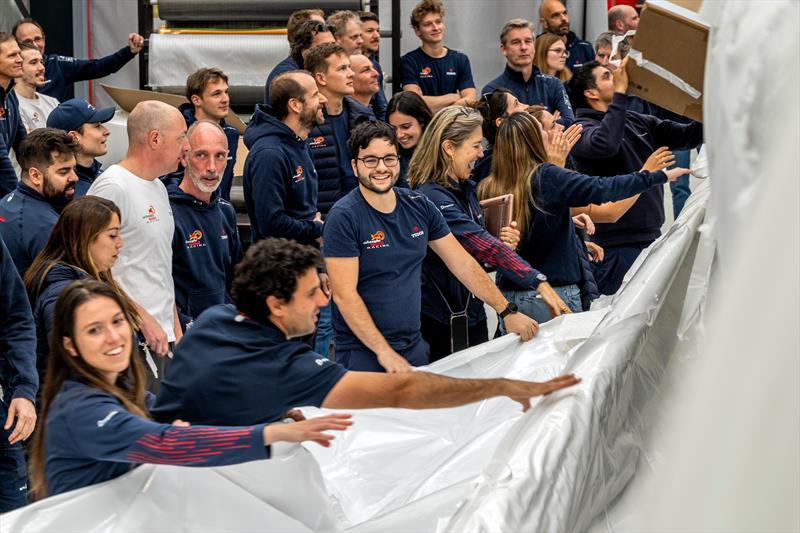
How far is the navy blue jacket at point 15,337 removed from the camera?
3539 mm

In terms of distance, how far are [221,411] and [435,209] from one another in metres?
1.67

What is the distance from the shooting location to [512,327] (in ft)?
13.2

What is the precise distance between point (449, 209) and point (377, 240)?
0.51m

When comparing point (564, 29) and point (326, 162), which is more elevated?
point (564, 29)

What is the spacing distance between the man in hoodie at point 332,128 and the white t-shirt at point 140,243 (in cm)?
136

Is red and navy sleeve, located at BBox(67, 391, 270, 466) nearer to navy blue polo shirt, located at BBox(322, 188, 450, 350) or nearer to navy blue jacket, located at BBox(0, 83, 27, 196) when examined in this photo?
navy blue polo shirt, located at BBox(322, 188, 450, 350)

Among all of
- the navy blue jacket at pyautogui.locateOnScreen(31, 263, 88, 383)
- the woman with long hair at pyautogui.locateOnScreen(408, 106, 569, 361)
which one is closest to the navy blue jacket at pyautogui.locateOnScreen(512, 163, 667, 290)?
the woman with long hair at pyautogui.locateOnScreen(408, 106, 569, 361)

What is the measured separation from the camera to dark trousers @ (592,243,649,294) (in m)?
5.48

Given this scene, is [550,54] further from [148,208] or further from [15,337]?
[15,337]

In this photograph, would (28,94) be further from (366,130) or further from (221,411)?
(221,411)

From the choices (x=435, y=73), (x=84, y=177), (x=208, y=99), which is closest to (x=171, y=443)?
(x=84, y=177)

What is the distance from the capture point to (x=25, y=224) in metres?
4.14

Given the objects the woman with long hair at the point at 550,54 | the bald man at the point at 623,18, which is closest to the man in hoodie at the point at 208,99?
the woman with long hair at the point at 550,54

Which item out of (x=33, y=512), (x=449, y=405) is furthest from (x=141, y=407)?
(x=449, y=405)
